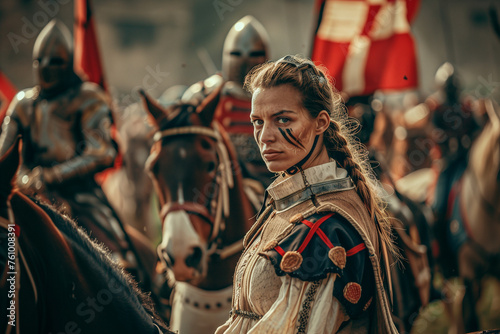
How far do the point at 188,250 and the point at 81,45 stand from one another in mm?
3499

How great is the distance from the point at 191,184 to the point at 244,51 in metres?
1.85

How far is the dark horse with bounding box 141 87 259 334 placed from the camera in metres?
3.86

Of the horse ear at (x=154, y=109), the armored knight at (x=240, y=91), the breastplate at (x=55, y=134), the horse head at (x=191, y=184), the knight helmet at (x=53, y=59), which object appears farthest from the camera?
the knight helmet at (x=53, y=59)

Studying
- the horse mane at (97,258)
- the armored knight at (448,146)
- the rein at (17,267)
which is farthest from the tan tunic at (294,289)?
the armored knight at (448,146)

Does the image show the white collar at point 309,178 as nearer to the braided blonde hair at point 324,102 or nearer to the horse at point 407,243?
the braided blonde hair at point 324,102

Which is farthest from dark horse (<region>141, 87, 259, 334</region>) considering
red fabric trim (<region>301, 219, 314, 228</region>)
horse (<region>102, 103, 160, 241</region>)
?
horse (<region>102, 103, 160, 241</region>)

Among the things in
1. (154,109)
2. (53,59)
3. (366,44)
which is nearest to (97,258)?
(154,109)

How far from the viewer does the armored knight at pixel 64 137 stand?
4.87 m

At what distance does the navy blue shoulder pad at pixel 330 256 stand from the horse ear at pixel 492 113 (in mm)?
5259

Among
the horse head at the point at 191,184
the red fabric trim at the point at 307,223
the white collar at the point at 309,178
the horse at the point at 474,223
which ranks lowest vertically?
the horse at the point at 474,223

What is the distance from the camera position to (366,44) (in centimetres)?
691

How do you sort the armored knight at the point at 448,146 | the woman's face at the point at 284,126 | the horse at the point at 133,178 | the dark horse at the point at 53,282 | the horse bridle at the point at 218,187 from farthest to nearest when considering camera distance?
1. the horse at the point at 133,178
2. the armored knight at the point at 448,146
3. the horse bridle at the point at 218,187
4. the dark horse at the point at 53,282
5. the woman's face at the point at 284,126

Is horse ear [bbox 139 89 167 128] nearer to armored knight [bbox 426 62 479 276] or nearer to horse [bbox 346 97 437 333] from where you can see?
horse [bbox 346 97 437 333]

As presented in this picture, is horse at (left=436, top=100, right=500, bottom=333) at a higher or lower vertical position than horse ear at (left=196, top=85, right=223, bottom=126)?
lower
